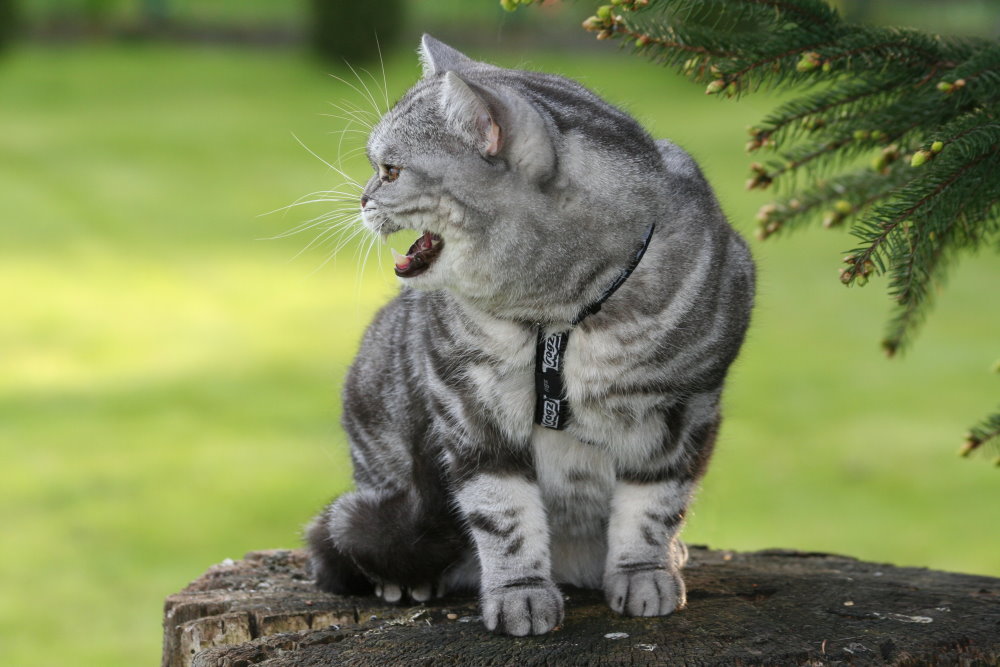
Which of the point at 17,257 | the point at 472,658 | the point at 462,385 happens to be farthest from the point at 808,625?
the point at 17,257

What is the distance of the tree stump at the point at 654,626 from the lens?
1.52 meters

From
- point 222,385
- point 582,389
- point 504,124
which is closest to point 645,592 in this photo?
point 582,389

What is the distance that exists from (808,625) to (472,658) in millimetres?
497

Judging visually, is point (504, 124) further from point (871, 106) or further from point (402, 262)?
point (871, 106)

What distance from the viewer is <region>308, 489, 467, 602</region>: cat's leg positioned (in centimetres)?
178

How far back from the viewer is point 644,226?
161 centimetres

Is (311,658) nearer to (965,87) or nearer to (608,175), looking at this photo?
(608,175)

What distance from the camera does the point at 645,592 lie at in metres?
1.70

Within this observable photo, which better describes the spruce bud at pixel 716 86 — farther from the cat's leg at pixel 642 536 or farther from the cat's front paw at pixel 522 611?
the cat's front paw at pixel 522 611

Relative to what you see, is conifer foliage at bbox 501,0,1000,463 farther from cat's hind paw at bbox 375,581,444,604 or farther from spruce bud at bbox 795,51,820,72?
cat's hind paw at bbox 375,581,444,604

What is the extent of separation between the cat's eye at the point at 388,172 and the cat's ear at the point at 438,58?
19 cm

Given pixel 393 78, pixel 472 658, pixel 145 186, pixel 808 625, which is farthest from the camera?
pixel 393 78

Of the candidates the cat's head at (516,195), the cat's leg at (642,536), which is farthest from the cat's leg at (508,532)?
the cat's head at (516,195)

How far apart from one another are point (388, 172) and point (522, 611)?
2.22ft
